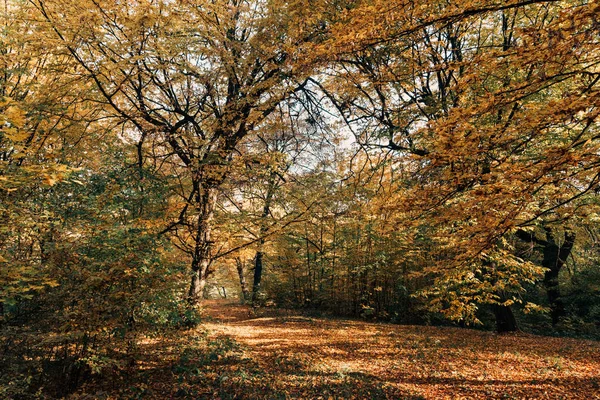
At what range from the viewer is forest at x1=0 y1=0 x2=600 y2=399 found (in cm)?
365

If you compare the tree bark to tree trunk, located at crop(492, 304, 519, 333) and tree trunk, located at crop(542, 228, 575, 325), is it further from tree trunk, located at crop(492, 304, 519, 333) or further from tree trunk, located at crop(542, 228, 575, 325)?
tree trunk, located at crop(492, 304, 519, 333)

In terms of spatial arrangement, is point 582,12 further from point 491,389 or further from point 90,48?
point 90,48

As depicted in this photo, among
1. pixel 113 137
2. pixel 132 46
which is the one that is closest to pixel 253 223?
pixel 113 137

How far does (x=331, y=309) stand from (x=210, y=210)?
1102 cm

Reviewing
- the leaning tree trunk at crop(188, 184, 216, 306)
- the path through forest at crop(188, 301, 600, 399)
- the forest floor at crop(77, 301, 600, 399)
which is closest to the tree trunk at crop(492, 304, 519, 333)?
the path through forest at crop(188, 301, 600, 399)

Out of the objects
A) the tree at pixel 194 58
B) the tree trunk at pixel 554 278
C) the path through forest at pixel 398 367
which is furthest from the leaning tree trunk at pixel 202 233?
the tree trunk at pixel 554 278

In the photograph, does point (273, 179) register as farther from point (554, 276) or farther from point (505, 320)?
point (554, 276)

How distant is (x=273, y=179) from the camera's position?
27.8 feet

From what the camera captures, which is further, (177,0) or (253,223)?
(253,223)

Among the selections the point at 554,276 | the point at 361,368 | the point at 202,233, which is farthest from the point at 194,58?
the point at 554,276

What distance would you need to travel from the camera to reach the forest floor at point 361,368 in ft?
16.8

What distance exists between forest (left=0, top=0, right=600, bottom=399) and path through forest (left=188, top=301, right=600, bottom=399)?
0.06 meters

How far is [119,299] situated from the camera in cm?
471

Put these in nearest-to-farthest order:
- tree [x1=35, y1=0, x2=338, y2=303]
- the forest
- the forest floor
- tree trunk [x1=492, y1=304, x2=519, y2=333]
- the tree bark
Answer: the forest, the forest floor, tree [x1=35, y1=0, x2=338, y2=303], tree trunk [x1=492, y1=304, x2=519, y2=333], the tree bark
